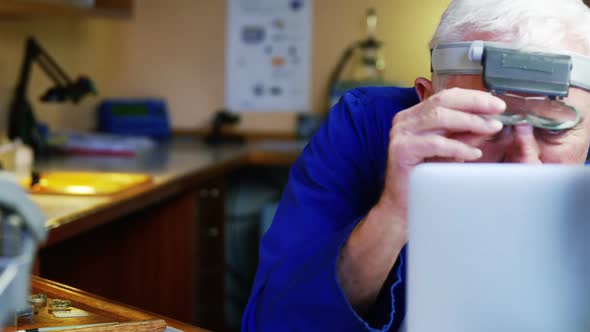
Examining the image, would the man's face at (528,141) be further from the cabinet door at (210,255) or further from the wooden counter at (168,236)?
the cabinet door at (210,255)

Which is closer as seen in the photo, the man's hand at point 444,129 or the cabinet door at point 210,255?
the man's hand at point 444,129

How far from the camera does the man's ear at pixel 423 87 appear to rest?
0.90 meters

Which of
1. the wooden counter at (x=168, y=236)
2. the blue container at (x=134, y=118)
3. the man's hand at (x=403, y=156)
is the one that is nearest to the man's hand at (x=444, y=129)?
the man's hand at (x=403, y=156)

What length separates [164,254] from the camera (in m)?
2.56

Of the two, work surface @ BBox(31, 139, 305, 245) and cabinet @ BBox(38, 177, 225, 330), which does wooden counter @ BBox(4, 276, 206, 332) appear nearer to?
work surface @ BBox(31, 139, 305, 245)

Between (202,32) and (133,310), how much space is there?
8.96ft

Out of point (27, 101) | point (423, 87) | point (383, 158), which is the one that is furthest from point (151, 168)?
point (423, 87)

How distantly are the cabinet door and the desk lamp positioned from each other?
48cm

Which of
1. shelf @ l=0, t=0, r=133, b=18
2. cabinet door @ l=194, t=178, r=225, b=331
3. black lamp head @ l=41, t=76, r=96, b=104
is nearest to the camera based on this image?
shelf @ l=0, t=0, r=133, b=18

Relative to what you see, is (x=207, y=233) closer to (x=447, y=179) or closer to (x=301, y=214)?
(x=301, y=214)

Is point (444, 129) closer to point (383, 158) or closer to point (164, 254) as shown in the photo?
point (383, 158)

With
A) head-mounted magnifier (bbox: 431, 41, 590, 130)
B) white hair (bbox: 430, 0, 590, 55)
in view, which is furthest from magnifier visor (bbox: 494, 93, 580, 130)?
white hair (bbox: 430, 0, 590, 55)

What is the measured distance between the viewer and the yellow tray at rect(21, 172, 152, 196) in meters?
1.90

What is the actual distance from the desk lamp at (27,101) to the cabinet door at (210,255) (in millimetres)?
485
